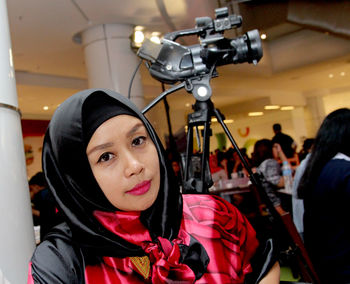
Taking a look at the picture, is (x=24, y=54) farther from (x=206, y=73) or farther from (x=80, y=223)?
(x=80, y=223)

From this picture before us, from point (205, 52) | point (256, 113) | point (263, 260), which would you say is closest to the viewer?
point (263, 260)

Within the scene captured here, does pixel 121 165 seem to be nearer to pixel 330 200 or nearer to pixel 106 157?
pixel 106 157

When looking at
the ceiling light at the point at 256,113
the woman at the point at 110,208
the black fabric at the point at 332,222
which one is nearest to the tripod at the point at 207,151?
the black fabric at the point at 332,222

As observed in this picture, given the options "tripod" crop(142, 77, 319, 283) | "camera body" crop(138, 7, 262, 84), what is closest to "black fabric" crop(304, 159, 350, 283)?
"tripod" crop(142, 77, 319, 283)

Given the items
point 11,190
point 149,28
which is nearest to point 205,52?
point 11,190

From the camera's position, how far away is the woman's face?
71 centimetres

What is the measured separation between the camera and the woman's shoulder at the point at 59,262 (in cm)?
69

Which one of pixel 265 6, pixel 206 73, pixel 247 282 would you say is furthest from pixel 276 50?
pixel 247 282

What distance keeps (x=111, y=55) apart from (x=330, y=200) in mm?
3119

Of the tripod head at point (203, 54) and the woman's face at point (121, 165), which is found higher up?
the tripod head at point (203, 54)

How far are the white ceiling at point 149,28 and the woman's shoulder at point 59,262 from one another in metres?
1.57

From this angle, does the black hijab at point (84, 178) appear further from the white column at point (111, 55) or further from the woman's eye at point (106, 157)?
the white column at point (111, 55)

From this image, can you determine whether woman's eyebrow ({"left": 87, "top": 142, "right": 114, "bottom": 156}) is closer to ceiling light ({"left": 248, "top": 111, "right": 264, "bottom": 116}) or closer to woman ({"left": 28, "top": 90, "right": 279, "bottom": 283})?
woman ({"left": 28, "top": 90, "right": 279, "bottom": 283})

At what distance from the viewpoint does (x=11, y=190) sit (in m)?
1.32
